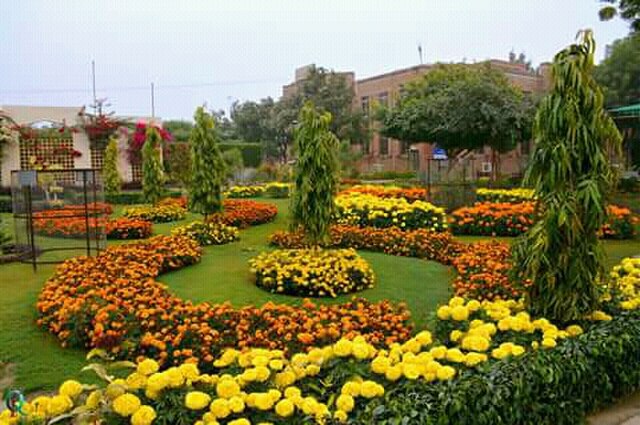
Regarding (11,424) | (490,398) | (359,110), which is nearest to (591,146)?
(490,398)

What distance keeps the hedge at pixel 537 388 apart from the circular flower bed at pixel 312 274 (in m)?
3.05

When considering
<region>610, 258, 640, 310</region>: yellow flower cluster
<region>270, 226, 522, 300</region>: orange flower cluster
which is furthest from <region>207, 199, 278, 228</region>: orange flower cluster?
<region>610, 258, 640, 310</region>: yellow flower cluster

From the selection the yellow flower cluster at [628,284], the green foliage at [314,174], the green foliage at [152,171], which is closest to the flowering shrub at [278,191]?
the green foliage at [152,171]

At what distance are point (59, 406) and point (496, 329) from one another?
8.73ft

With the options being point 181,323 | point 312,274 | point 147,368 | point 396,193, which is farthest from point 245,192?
point 147,368

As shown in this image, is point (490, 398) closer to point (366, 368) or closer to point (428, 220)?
point (366, 368)

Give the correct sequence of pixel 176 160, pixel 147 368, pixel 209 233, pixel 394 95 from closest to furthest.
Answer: pixel 147 368
pixel 209 233
pixel 176 160
pixel 394 95

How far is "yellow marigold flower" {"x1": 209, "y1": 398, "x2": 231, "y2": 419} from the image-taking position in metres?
2.43

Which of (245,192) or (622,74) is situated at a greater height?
(622,74)

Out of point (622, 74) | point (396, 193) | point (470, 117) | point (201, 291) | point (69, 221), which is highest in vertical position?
point (622, 74)

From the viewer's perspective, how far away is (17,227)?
8422mm

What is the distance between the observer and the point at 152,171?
543 inches

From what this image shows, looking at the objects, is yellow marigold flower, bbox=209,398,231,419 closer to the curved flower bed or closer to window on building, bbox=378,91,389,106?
the curved flower bed

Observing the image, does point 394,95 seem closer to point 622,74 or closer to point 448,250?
point 622,74
